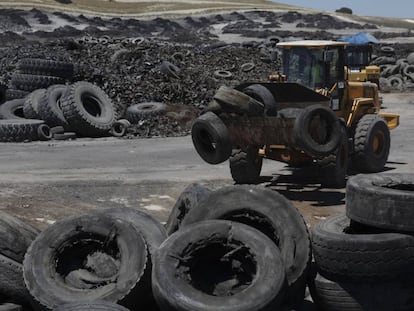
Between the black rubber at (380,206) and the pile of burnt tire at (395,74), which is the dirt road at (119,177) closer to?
the black rubber at (380,206)

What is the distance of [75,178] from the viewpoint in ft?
46.2

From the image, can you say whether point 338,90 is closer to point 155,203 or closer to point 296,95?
point 296,95

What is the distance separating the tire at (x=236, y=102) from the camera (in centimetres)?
1193

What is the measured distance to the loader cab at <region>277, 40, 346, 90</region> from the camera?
14.4m

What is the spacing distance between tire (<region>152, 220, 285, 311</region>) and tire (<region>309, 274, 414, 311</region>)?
2.48 ft

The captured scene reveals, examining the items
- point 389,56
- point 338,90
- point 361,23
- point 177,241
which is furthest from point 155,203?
point 361,23

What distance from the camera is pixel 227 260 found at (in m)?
6.45

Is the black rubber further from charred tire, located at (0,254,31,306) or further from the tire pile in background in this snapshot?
charred tire, located at (0,254,31,306)

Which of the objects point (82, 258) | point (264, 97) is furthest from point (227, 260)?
point (264, 97)

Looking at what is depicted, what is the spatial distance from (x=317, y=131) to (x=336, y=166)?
3.42 ft

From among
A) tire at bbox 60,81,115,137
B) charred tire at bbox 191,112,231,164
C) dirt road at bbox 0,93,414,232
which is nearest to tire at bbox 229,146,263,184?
dirt road at bbox 0,93,414,232

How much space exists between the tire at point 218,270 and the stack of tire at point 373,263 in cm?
69

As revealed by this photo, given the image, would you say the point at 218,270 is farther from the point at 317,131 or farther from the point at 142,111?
the point at 142,111

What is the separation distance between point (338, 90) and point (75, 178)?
17.0ft
